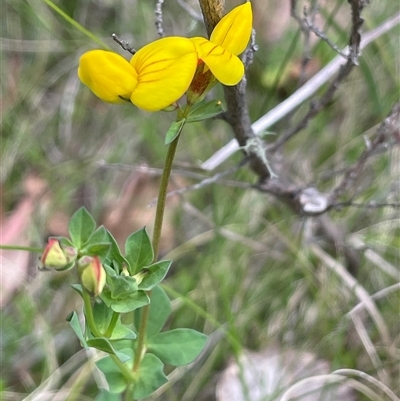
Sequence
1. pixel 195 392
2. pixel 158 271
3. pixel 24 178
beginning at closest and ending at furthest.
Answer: pixel 158 271 → pixel 195 392 → pixel 24 178

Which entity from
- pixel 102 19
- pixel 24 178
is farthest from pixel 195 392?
pixel 102 19

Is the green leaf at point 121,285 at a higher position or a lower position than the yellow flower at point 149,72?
lower

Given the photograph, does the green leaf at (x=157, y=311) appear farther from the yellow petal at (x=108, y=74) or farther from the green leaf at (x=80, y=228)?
the yellow petal at (x=108, y=74)

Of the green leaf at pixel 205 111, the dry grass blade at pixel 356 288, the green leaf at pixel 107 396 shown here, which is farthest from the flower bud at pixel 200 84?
the dry grass blade at pixel 356 288

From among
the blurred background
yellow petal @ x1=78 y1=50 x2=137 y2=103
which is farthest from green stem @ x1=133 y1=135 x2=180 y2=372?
the blurred background

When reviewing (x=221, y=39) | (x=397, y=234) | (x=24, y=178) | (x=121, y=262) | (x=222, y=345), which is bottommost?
(x=222, y=345)

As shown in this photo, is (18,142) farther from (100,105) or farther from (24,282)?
(24,282)

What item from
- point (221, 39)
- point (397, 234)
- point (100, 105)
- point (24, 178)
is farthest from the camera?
point (100, 105)
